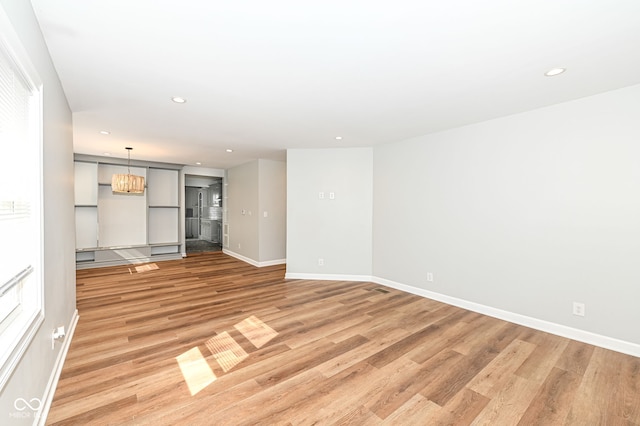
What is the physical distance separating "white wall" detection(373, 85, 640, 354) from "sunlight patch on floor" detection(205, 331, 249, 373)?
9.23 ft

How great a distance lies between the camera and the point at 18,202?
1448 mm

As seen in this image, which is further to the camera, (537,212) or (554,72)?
(537,212)

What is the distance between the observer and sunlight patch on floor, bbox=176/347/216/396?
6.61 feet

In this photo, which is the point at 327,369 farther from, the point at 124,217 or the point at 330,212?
the point at 124,217

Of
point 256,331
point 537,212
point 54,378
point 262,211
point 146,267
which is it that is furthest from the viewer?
point 262,211

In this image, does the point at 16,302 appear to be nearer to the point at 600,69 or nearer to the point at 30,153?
the point at 30,153

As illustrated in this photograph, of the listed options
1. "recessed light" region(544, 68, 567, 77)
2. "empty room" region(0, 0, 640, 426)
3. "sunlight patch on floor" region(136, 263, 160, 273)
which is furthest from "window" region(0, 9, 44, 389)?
"sunlight patch on floor" region(136, 263, 160, 273)

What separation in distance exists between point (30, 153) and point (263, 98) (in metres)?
1.80

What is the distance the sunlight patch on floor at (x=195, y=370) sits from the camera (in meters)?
2.01

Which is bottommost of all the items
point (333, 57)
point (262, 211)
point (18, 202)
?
point (262, 211)

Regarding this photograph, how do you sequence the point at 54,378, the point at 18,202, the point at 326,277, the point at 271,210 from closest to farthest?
the point at 18,202, the point at 54,378, the point at 326,277, the point at 271,210

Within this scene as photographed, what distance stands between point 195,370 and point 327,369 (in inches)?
42.0

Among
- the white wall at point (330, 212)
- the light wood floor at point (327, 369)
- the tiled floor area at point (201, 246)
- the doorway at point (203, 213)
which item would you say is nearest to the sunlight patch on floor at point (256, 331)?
the light wood floor at point (327, 369)

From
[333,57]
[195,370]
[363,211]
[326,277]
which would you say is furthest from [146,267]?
Answer: [333,57]
